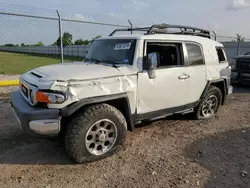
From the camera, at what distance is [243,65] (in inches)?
365

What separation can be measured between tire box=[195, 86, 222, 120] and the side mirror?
5.66ft

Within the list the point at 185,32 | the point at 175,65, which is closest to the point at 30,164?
the point at 175,65

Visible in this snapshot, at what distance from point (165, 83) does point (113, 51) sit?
1.05 m

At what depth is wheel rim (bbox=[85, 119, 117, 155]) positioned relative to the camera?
362 cm

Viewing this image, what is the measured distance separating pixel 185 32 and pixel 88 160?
11.2 feet

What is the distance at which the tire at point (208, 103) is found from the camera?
5438 millimetres

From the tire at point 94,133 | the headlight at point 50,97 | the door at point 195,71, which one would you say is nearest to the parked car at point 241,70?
the door at point 195,71

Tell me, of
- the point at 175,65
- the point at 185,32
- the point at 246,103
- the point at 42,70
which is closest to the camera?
the point at 42,70

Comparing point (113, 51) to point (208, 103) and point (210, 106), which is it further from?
point (210, 106)

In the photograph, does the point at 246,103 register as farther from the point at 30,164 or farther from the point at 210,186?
the point at 30,164

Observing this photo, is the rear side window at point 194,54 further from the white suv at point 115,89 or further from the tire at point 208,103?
the tire at point 208,103

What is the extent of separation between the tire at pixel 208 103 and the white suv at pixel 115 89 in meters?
0.03

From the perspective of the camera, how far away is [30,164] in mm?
3600

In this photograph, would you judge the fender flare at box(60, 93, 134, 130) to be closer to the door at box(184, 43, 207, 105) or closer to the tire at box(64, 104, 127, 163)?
the tire at box(64, 104, 127, 163)
